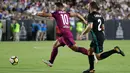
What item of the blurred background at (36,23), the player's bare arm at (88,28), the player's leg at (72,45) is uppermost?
the player's bare arm at (88,28)

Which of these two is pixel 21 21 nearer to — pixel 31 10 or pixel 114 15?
pixel 31 10

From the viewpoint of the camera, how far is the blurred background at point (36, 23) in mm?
36906

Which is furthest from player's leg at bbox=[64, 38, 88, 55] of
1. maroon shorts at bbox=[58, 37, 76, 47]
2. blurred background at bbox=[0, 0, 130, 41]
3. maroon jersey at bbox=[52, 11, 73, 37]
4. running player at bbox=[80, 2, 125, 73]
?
blurred background at bbox=[0, 0, 130, 41]

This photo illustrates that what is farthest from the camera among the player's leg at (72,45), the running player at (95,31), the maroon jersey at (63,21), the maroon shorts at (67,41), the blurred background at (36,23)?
the blurred background at (36,23)

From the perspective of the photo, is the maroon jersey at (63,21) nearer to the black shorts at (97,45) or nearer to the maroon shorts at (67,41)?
the maroon shorts at (67,41)

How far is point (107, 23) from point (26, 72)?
25893 mm

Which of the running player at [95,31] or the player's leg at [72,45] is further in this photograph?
the player's leg at [72,45]

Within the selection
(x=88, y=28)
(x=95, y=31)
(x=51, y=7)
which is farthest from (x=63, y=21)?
(x=51, y=7)

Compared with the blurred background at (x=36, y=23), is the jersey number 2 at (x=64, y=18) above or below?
A: above

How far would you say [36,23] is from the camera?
123 ft

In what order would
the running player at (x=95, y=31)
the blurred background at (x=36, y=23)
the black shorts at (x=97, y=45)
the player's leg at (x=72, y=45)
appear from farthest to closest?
the blurred background at (x=36, y=23) → the player's leg at (x=72, y=45) → the black shorts at (x=97, y=45) → the running player at (x=95, y=31)

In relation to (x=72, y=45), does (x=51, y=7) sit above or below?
above

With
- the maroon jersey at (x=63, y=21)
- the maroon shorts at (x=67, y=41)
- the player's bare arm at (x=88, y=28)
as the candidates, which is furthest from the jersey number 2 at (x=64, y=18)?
the player's bare arm at (x=88, y=28)

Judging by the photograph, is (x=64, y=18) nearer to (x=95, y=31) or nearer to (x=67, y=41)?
(x=67, y=41)
